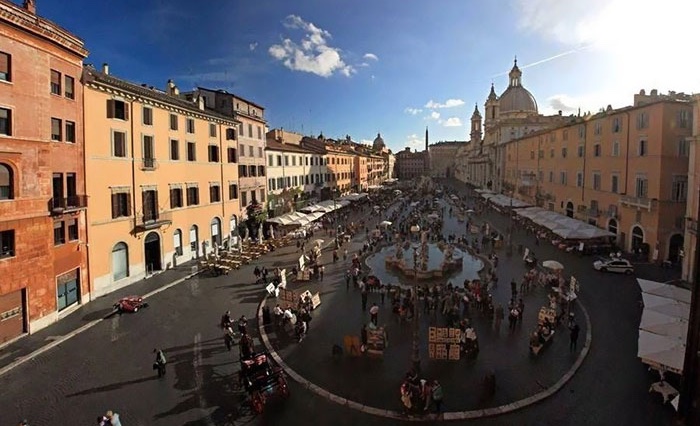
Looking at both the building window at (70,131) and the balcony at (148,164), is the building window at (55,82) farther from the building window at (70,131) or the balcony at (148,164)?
the balcony at (148,164)

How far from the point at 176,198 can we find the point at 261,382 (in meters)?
22.5

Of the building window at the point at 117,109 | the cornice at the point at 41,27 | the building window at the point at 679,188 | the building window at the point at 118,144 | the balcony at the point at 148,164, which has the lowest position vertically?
the building window at the point at 679,188

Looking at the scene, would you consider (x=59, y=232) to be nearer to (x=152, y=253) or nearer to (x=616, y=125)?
(x=152, y=253)

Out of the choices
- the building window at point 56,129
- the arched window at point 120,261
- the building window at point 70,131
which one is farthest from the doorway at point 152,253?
the building window at point 56,129

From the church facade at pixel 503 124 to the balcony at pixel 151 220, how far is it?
6735cm

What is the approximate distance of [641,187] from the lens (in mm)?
31859

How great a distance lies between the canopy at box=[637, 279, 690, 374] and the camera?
12.6 m

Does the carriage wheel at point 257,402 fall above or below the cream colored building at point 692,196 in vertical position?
below

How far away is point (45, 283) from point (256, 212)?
24.2m

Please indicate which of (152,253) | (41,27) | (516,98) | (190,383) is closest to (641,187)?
(190,383)

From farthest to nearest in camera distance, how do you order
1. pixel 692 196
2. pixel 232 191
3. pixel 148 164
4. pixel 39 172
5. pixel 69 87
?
pixel 232 191, pixel 148 164, pixel 692 196, pixel 69 87, pixel 39 172

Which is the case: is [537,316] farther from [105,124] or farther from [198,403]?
[105,124]

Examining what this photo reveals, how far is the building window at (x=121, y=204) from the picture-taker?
25.2 metres

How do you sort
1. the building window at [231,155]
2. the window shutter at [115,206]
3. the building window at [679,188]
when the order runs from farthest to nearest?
the building window at [231,155], the building window at [679,188], the window shutter at [115,206]
